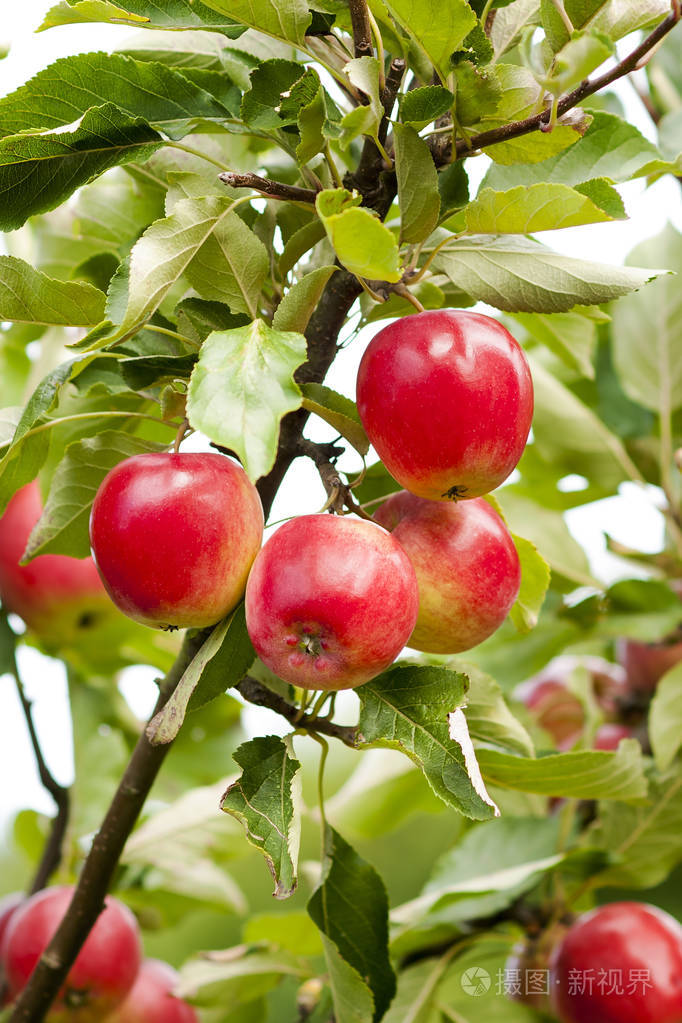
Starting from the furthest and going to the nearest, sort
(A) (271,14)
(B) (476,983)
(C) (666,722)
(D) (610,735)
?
(D) (610,735) < (C) (666,722) < (B) (476,983) < (A) (271,14)

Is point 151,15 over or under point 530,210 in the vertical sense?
over

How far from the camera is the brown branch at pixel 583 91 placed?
0.53m

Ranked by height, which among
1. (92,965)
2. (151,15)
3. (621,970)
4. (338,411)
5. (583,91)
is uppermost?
(151,15)

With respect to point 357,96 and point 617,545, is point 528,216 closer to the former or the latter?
point 357,96

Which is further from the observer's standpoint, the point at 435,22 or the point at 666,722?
the point at 666,722

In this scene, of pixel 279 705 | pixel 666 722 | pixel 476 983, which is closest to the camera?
pixel 279 705

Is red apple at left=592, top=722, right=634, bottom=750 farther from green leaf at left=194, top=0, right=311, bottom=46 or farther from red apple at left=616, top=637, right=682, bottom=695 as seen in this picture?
green leaf at left=194, top=0, right=311, bottom=46

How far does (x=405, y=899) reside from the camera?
160cm

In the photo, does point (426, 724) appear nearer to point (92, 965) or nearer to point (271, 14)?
point (271, 14)

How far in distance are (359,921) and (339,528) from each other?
1.04 feet

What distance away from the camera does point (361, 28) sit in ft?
1.86

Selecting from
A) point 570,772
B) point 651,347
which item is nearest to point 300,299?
point 570,772

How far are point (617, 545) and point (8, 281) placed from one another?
0.95 meters

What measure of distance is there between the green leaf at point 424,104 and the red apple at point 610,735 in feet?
2.86
